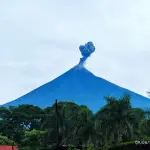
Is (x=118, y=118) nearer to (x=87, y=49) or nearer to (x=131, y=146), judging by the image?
(x=131, y=146)

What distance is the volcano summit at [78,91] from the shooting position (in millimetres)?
127000

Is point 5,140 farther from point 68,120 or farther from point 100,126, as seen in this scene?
point 100,126

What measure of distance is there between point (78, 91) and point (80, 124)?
207ft

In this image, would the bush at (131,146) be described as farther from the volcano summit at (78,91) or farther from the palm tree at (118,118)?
the volcano summit at (78,91)

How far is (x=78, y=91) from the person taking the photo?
13000cm

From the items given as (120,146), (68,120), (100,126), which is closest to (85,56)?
(68,120)

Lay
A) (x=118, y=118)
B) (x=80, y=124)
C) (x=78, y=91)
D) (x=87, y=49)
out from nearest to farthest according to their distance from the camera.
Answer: (x=118, y=118) < (x=80, y=124) < (x=87, y=49) < (x=78, y=91)

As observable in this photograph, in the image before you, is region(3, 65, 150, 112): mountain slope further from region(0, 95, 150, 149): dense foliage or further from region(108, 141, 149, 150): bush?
region(108, 141, 149, 150): bush

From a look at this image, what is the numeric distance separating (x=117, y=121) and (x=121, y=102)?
2540mm

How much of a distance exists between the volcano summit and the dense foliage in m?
33.6

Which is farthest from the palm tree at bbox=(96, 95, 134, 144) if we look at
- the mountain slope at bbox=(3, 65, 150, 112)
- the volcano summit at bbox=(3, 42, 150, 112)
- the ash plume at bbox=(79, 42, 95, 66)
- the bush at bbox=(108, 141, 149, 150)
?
the mountain slope at bbox=(3, 65, 150, 112)

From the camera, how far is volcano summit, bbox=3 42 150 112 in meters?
127

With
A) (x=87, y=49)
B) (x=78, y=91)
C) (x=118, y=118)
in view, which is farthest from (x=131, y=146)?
(x=78, y=91)

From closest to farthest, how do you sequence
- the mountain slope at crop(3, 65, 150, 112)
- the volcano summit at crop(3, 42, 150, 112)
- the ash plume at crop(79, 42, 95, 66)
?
1. the ash plume at crop(79, 42, 95, 66)
2. the volcano summit at crop(3, 42, 150, 112)
3. the mountain slope at crop(3, 65, 150, 112)
